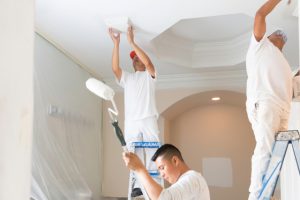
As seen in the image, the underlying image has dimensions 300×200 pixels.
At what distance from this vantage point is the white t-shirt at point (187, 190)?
5.21 feet

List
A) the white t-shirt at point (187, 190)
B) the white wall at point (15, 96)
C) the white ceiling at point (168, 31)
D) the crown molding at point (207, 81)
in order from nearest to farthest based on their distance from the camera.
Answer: the white wall at point (15, 96)
the white t-shirt at point (187, 190)
the white ceiling at point (168, 31)
the crown molding at point (207, 81)

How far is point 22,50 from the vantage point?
48 cm

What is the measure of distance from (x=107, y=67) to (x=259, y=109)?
235 cm

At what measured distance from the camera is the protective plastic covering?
2.66 metres

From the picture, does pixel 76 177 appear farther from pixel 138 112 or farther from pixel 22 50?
pixel 22 50

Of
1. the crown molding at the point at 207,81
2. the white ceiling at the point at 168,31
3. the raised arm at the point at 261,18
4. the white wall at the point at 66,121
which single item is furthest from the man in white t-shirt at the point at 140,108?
the crown molding at the point at 207,81

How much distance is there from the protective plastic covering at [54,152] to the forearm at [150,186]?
122cm

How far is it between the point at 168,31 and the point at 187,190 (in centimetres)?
208

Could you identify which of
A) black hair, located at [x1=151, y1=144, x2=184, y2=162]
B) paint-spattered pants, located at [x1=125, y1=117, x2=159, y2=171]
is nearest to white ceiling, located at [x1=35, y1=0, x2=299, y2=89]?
paint-spattered pants, located at [x1=125, y1=117, x2=159, y2=171]

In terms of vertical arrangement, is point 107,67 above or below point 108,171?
above

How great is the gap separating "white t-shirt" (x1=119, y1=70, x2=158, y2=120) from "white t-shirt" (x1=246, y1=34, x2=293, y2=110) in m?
0.97

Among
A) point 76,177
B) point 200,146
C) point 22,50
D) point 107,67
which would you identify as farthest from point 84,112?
point 22,50

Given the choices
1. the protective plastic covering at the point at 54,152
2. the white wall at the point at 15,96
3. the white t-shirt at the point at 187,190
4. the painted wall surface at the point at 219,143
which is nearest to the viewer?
the white wall at the point at 15,96

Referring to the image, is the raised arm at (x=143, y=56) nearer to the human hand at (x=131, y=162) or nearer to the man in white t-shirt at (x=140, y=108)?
the man in white t-shirt at (x=140, y=108)
